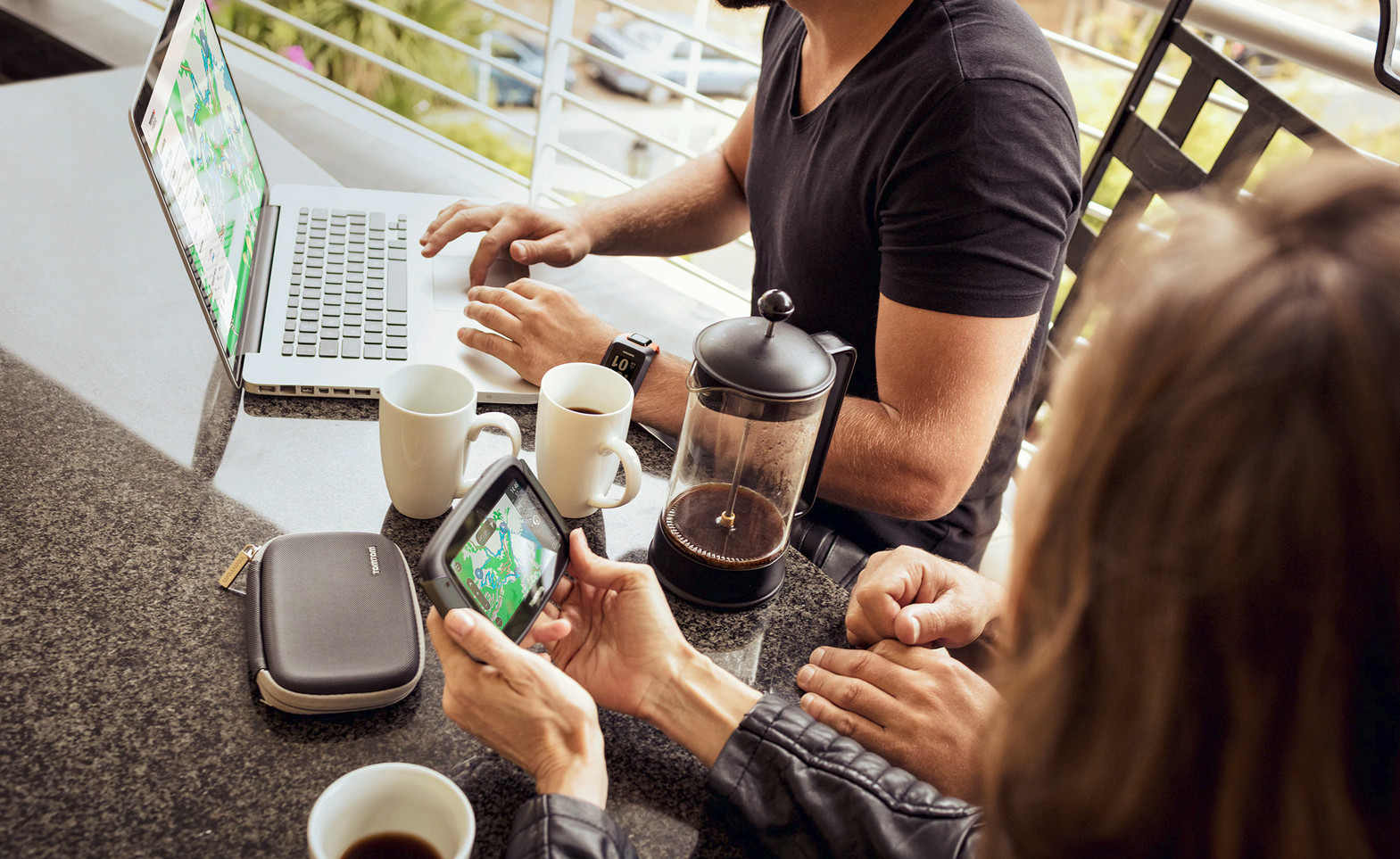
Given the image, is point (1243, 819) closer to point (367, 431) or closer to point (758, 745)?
point (758, 745)

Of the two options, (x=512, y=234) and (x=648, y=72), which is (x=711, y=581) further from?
(x=648, y=72)

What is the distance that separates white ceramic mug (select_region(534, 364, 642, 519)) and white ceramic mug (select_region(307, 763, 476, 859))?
0.34 metres

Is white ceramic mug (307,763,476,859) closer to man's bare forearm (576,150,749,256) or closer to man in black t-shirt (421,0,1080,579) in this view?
man in black t-shirt (421,0,1080,579)

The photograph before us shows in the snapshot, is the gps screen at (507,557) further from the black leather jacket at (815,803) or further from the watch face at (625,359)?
the watch face at (625,359)

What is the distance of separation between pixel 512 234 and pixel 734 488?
1.95 feet

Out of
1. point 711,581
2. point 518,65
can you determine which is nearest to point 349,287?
point 711,581

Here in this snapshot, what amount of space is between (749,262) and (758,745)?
5006 mm

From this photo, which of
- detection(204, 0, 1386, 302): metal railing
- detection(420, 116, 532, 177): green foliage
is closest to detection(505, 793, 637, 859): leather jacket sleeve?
detection(204, 0, 1386, 302): metal railing

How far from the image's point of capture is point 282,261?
3.83 ft

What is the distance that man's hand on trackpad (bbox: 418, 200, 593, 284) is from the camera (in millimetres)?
1229

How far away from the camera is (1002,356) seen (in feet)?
3.19

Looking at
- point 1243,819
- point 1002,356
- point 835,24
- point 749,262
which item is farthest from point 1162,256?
point 749,262

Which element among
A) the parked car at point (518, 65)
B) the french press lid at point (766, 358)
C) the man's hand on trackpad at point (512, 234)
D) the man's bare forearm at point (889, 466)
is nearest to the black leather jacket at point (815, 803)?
the french press lid at point (766, 358)

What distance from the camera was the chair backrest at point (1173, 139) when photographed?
0.95m
